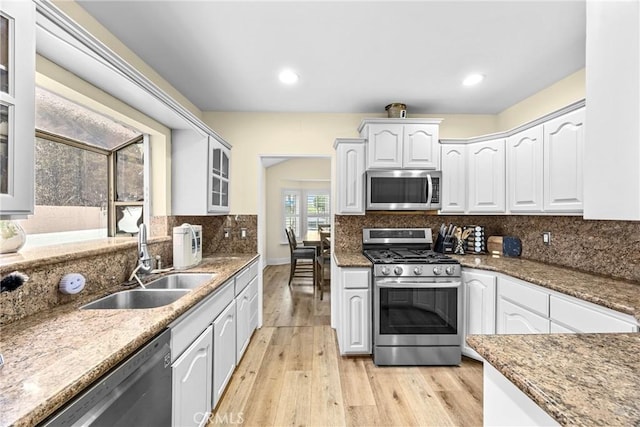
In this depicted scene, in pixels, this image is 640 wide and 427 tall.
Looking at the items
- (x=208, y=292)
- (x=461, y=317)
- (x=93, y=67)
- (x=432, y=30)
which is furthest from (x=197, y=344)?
(x=432, y=30)

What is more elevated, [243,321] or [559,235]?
[559,235]

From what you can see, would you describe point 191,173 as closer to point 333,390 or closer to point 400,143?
point 400,143

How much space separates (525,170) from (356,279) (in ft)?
5.76

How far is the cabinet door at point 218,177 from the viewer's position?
8.57 ft

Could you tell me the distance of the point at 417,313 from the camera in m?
2.45

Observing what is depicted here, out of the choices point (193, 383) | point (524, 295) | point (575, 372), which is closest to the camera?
point (575, 372)

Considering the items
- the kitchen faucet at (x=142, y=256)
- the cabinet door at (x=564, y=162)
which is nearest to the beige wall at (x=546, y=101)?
the cabinet door at (x=564, y=162)

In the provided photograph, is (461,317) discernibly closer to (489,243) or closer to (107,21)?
(489,243)

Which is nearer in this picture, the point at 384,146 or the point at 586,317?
the point at 586,317

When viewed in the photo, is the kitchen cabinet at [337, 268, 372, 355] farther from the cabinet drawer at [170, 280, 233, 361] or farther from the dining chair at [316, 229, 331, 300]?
the dining chair at [316, 229, 331, 300]

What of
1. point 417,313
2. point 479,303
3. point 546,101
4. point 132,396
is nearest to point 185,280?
point 132,396

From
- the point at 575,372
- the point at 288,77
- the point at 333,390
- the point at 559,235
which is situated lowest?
the point at 333,390

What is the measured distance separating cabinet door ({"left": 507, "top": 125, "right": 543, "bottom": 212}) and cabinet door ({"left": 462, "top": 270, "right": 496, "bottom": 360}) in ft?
2.34

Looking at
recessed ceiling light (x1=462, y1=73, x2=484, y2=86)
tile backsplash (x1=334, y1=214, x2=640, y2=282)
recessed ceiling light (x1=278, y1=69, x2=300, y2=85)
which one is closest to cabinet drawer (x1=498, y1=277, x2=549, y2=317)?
tile backsplash (x1=334, y1=214, x2=640, y2=282)
